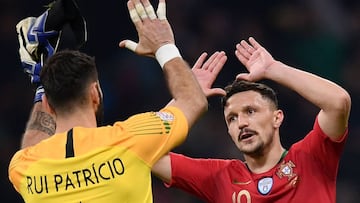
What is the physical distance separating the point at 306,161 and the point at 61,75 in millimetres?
1408

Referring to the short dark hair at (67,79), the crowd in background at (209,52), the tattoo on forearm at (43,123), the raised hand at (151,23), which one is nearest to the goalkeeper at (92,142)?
the short dark hair at (67,79)

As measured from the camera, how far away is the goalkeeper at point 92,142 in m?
3.28

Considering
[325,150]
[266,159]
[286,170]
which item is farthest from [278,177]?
[325,150]

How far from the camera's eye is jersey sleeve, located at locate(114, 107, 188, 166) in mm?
3314

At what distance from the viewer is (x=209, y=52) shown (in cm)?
Result: 795

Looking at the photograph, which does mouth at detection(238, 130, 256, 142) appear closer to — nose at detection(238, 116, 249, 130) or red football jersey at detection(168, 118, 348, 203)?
nose at detection(238, 116, 249, 130)

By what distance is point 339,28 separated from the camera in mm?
8133

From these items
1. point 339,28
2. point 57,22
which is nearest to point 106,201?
point 57,22

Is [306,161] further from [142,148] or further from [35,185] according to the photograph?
[35,185]

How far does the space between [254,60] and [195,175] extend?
0.66 m

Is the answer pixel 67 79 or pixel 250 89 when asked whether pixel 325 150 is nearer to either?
pixel 250 89

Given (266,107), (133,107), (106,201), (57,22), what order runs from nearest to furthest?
(106,201)
(57,22)
(266,107)
(133,107)

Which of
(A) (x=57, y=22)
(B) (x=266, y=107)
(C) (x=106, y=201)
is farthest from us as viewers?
(B) (x=266, y=107)

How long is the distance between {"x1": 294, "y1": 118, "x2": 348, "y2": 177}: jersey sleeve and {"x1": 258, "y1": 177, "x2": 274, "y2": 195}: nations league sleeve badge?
24cm
